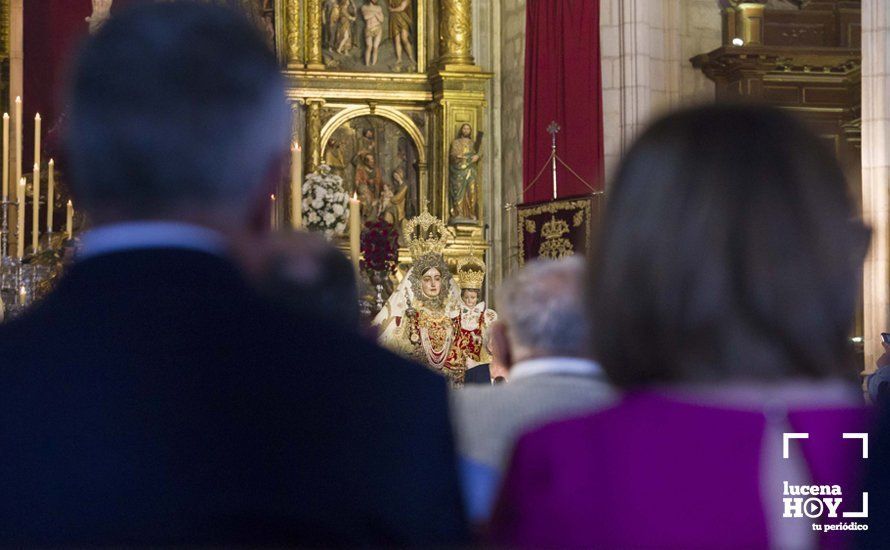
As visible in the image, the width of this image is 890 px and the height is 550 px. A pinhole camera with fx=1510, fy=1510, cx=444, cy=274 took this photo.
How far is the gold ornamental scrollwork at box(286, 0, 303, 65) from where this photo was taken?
1681cm

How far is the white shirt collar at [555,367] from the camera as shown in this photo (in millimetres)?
2977

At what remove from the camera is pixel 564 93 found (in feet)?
49.9

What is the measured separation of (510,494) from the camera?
1.71m

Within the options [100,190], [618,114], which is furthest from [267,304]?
[618,114]

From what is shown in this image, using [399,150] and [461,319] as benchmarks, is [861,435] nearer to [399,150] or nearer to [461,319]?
[461,319]

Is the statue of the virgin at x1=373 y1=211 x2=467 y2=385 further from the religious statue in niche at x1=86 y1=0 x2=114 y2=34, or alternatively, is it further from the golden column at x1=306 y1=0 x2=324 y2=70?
the religious statue in niche at x1=86 y1=0 x2=114 y2=34

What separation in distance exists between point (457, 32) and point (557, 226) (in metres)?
4.36

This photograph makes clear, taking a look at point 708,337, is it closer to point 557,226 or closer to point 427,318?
point 427,318

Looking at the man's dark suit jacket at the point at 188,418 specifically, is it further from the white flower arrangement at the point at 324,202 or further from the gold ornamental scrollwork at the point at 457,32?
the gold ornamental scrollwork at the point at 457,32

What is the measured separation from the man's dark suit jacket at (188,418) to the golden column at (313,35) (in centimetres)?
1561

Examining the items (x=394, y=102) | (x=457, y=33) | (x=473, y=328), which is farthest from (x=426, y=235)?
(x=473, y=328)

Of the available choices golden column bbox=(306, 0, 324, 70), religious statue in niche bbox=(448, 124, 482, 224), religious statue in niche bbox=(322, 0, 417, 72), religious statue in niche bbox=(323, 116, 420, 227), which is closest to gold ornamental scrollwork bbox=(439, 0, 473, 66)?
religious statue in niche bbox=(322, 0, 417, 72)

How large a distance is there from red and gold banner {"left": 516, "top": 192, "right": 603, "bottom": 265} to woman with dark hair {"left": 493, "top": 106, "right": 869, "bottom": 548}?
34.9ft

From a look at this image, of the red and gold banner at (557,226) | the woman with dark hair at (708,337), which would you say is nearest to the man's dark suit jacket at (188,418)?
the woman with dark hair at (708,337)
